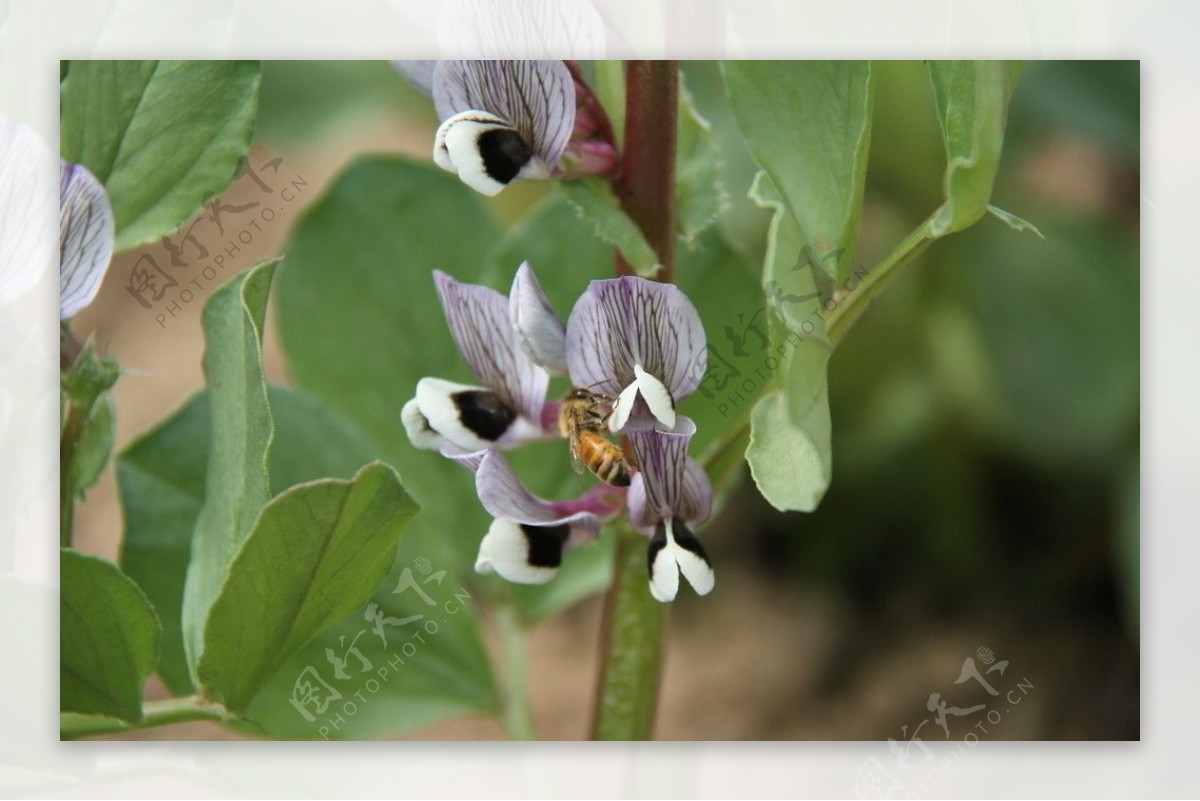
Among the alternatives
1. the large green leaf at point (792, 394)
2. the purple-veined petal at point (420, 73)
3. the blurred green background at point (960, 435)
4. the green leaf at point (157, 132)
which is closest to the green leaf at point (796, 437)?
the large green leaf at point (792, 394)

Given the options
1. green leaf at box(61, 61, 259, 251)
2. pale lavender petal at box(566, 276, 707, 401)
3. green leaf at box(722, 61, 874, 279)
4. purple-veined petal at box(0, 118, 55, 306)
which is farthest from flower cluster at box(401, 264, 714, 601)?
purple-veined petal at box(0, 118, 55, 306)

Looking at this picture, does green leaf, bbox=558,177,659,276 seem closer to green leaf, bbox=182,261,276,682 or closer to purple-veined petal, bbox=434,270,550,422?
purple-veined petal, bbox=434,270,550,422

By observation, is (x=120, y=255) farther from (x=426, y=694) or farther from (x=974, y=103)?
(x=974, y=103)

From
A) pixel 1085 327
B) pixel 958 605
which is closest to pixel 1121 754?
pixel 958 605

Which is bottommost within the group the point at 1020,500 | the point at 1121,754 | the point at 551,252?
the point at 1121,754

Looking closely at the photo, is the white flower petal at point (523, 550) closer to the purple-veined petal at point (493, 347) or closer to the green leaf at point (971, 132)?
the purple-veined petal at point (493, 347)
